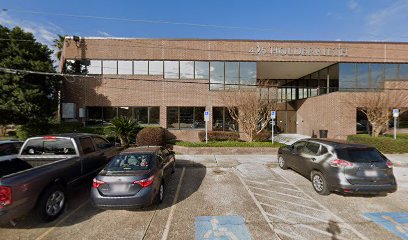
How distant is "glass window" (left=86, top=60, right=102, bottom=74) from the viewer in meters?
15.5

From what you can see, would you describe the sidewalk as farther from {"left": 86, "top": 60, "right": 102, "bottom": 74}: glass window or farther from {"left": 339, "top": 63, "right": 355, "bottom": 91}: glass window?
{"left": 86, "top": 60, "right": 102, "bottom": 74}: glass window

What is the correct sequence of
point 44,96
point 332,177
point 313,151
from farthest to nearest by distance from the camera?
1. point 44,96
2. point 313,151
3. point 332,177

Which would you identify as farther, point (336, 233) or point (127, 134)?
point (127, 134)

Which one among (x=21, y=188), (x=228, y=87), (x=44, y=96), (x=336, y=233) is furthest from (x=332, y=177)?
(x=44, y=96)

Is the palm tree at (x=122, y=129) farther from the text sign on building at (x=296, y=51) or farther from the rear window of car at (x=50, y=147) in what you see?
the text sign on building at (x=296, y=51)

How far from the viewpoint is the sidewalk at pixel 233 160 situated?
9422 millimetres

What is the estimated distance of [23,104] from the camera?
11.8 m

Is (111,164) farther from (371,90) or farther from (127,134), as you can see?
(371,90)

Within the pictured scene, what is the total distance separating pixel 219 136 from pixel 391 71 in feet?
49.8

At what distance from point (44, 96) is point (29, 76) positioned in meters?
1.45

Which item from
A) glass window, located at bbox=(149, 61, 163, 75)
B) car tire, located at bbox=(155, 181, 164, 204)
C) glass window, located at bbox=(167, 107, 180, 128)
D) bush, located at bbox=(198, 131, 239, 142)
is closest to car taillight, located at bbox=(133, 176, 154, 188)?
car tire, located at bbox=(155, 181, 164, 204)

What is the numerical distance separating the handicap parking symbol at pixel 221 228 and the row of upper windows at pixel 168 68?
12824 mm

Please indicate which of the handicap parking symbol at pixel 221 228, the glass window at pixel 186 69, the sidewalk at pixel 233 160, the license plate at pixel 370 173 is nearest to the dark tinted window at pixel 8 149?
the sidewalk at pixel 233 160

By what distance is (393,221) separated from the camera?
169 inches
